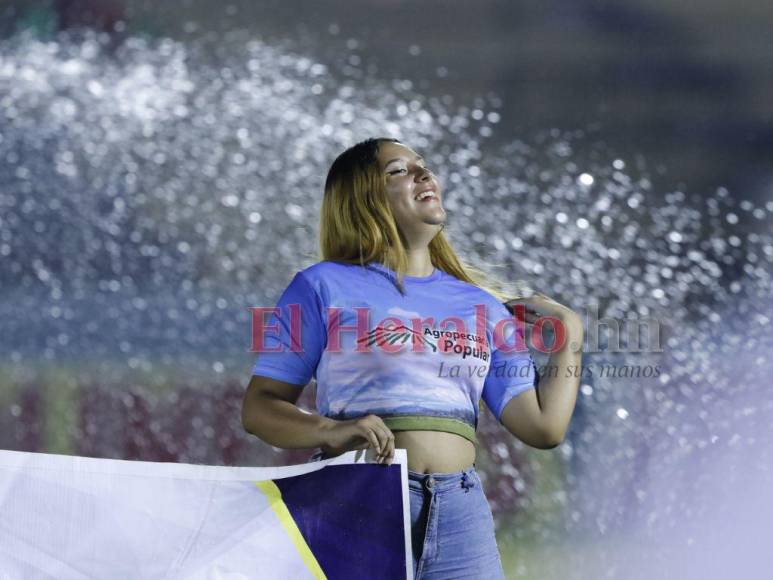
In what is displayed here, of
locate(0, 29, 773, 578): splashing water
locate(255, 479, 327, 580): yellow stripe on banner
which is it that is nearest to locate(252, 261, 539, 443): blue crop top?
locate(255, 479, 327, 580): yellow stripe on banner

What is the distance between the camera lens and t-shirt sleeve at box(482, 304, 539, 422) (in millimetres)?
1270

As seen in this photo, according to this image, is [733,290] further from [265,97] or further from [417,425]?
[417,425]

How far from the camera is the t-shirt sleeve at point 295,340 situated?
1.18m

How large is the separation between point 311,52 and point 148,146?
0.74 m

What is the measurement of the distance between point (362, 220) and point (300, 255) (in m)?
2.33

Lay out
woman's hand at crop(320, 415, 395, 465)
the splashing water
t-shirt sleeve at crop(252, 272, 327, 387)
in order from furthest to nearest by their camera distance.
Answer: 1. the splashing water
2. t-shirt sleeve at crop(252, 272, 327, 387)
3. woman's hand at crop(320, 415, 395, 465)

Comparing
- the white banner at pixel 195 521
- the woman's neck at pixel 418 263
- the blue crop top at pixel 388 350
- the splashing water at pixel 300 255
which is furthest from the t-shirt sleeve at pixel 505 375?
the splashing water at pixel 300 255

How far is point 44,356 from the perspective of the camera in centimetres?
386

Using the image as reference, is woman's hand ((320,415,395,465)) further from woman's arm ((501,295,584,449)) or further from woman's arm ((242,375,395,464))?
woman's arm ((501,295,584,449))

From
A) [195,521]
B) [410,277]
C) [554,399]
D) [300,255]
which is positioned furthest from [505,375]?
[300,255]

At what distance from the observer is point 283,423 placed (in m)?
1.13

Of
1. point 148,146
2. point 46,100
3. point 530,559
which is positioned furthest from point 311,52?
point 530,559

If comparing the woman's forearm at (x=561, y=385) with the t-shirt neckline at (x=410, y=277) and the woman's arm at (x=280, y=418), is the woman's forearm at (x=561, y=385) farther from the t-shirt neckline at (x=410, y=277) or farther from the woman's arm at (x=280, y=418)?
the woman's arm at (x=280, y=418)

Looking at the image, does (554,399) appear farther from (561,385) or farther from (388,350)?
(388,350)
